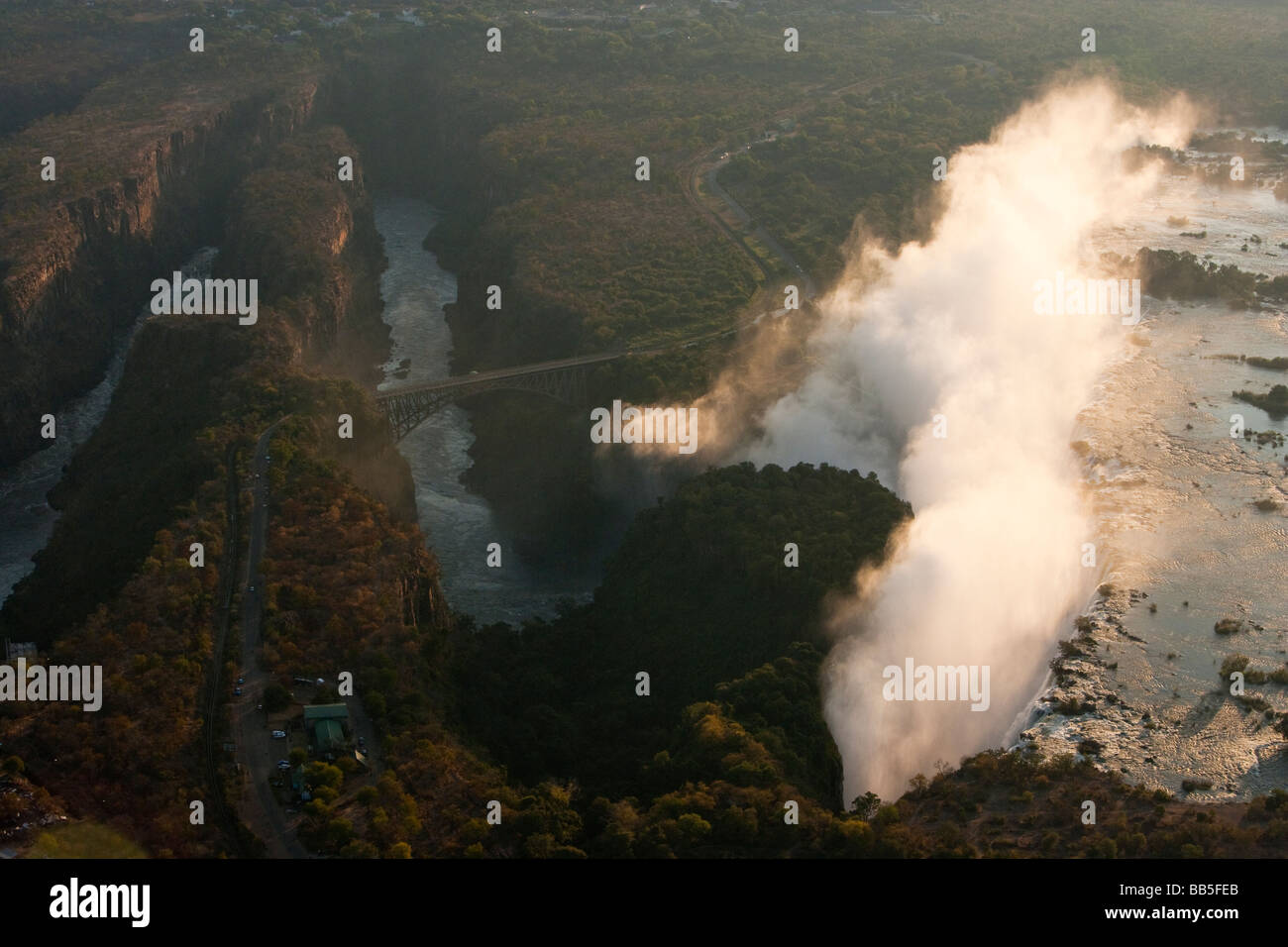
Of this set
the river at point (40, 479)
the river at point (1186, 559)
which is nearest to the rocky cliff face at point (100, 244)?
the river at point (40, 479)

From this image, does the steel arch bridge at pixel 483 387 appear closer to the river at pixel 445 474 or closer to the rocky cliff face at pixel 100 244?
the river at pixel 445 474

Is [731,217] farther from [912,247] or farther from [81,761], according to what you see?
[81,761]

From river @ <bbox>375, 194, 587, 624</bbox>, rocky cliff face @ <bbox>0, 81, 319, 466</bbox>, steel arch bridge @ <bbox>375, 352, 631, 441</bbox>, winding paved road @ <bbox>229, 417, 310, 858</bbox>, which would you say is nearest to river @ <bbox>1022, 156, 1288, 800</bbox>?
river @ <bbox>375, 194, 587, 624</bbox>

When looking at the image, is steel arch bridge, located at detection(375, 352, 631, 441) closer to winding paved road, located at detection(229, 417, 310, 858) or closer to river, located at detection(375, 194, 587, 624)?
river, located at detection(375, 194, 587, 624)

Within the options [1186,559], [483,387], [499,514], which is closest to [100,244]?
[483,387]

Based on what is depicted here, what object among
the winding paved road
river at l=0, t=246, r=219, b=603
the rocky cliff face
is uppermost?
the rocky cliff face

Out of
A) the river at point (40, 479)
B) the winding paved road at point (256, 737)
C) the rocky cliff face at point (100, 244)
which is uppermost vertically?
the rocky cliff face at point (100, 244)

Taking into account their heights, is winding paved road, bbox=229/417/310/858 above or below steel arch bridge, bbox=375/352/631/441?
below
